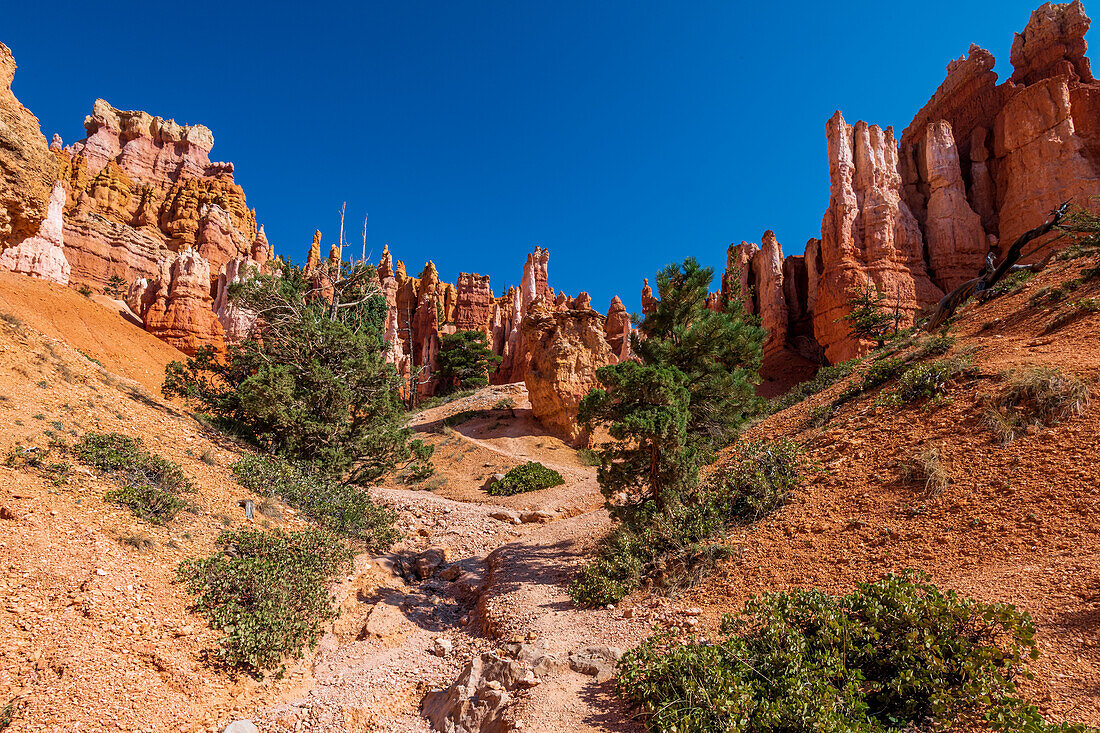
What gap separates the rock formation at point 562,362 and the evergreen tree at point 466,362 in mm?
14675

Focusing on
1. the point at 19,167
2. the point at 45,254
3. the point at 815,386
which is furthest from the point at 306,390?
the point at 45,254

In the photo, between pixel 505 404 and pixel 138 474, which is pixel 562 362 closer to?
pixel 505 404

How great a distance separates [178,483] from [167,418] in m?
4.45

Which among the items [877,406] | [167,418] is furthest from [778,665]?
[167,418]

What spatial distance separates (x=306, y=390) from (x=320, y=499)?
153 inches

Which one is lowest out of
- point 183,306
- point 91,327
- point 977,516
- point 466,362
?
point 977,516

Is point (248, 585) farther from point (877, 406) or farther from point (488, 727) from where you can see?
point (877, 406)

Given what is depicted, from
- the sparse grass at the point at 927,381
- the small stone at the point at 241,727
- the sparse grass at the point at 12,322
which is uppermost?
the sparse grass at the point at 12,322

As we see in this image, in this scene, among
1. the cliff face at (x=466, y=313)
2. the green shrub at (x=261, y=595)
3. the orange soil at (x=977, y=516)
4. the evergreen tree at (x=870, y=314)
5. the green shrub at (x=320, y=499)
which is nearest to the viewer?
the orange soil at (x=977, y=516)

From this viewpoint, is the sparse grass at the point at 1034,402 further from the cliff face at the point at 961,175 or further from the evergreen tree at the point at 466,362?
the evergreen tree at the point at 466,362

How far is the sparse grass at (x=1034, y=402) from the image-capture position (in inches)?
265

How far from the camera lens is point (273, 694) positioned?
596cm

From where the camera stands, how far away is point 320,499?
1115 centimetres

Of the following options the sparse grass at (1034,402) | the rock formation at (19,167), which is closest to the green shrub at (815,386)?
the sparse grass at (1034,402)
